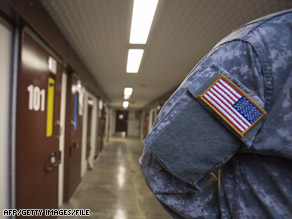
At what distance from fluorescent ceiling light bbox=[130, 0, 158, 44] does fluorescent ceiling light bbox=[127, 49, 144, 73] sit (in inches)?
12.0

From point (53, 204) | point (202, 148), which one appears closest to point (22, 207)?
point (53, 204)

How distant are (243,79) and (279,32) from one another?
5.9 inches

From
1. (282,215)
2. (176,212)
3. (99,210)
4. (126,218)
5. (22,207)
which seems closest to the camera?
(282,215)

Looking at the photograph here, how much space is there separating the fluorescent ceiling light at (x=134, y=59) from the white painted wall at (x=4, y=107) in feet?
4.90

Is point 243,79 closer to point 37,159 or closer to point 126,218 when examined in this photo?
point 37,159

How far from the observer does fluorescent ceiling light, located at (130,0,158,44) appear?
1386mm

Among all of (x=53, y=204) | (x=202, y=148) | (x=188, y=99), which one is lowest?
(x=53, y=204)

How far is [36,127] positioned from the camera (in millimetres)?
1507

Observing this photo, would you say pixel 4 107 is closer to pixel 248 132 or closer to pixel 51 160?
pixel 51 160

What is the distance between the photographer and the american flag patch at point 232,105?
15.1 inches

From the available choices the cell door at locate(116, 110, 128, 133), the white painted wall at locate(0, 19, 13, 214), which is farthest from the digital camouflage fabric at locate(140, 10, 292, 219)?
the cell door at locate(116, 110, 128, 133)

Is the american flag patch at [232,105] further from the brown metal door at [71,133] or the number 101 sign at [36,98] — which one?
the brown metal door at [71,133]

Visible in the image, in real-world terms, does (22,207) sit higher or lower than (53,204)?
higher

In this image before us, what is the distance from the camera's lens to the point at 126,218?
7.30ft
